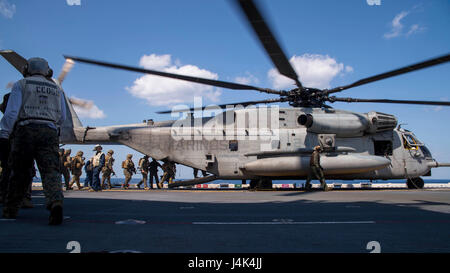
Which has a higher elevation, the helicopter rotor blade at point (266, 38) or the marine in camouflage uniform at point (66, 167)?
the helicopter rotor blade at point (266, 38)

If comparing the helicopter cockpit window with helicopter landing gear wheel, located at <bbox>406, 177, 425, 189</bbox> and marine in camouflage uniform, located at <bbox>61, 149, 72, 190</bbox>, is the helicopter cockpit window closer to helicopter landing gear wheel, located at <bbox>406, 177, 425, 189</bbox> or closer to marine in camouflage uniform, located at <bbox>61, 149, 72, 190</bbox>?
helicopter landing gear wheel, located at <bbox>406, 177, 425, 189</bbox>

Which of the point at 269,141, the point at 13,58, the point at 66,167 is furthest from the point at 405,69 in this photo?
the point at 66,167

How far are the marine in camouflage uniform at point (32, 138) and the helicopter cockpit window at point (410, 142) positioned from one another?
15344 millimetres

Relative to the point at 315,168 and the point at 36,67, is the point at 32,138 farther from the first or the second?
the point at 315,168

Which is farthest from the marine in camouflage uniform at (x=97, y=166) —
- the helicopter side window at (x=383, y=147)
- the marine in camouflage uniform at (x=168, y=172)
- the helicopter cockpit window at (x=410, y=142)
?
the helicopter cockpit window at (x=410, y=142)

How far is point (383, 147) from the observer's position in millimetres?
14641

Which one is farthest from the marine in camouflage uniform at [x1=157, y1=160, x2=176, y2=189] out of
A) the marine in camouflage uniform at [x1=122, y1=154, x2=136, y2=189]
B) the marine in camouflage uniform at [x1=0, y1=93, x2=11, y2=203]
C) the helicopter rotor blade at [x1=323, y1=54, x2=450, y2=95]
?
the marine in camouflage uniform at [x1=0, y1=93, x2=11, y2=203]

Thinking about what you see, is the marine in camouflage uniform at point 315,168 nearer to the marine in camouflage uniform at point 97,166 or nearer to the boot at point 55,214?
the marine in camouflage uniform at point 97,166

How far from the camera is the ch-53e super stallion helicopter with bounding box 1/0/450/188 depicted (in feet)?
43.0

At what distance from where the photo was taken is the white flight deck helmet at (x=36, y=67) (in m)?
4.07

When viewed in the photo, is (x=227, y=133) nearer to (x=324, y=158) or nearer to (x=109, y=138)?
(x=324, y=158)

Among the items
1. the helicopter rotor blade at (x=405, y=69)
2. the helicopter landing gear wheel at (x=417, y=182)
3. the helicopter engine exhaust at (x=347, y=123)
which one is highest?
the helicopter rotor blade at (x=405, y=69)
